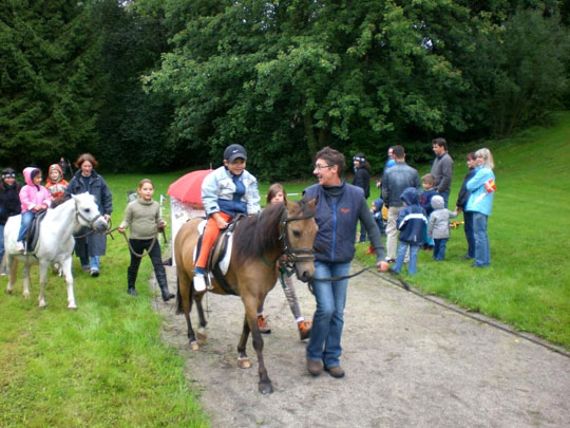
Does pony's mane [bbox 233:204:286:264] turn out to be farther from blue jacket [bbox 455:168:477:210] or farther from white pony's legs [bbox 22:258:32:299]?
blue jacket [bbox 455:168:477:210]

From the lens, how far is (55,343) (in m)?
6.20

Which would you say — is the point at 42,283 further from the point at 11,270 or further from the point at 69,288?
the point at 11,270

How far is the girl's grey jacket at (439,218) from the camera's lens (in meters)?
10.1

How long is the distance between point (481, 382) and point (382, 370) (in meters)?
1.00

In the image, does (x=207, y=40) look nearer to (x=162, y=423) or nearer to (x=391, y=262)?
(x=391, y=262)

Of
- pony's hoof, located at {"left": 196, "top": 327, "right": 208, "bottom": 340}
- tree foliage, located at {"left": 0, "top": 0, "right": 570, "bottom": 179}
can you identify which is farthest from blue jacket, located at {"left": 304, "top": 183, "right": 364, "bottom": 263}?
tree foliage, located at {"left": 0, "top": 0, "right": 570, "bottom": 179}

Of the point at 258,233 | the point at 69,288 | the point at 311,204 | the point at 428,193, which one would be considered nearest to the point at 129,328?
the point at 69,288

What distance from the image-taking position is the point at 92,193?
9336 millimetres

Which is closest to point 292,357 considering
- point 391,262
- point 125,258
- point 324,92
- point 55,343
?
point 55,343

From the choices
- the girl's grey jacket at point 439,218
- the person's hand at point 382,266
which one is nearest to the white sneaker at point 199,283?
the person's hand at point 382,266

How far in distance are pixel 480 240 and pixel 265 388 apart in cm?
589

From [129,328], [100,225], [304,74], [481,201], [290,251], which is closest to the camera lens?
[290,251]

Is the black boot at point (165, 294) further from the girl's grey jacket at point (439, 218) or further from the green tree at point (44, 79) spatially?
the green tree at point (44, 79)

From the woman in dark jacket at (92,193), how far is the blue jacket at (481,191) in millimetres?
6481
